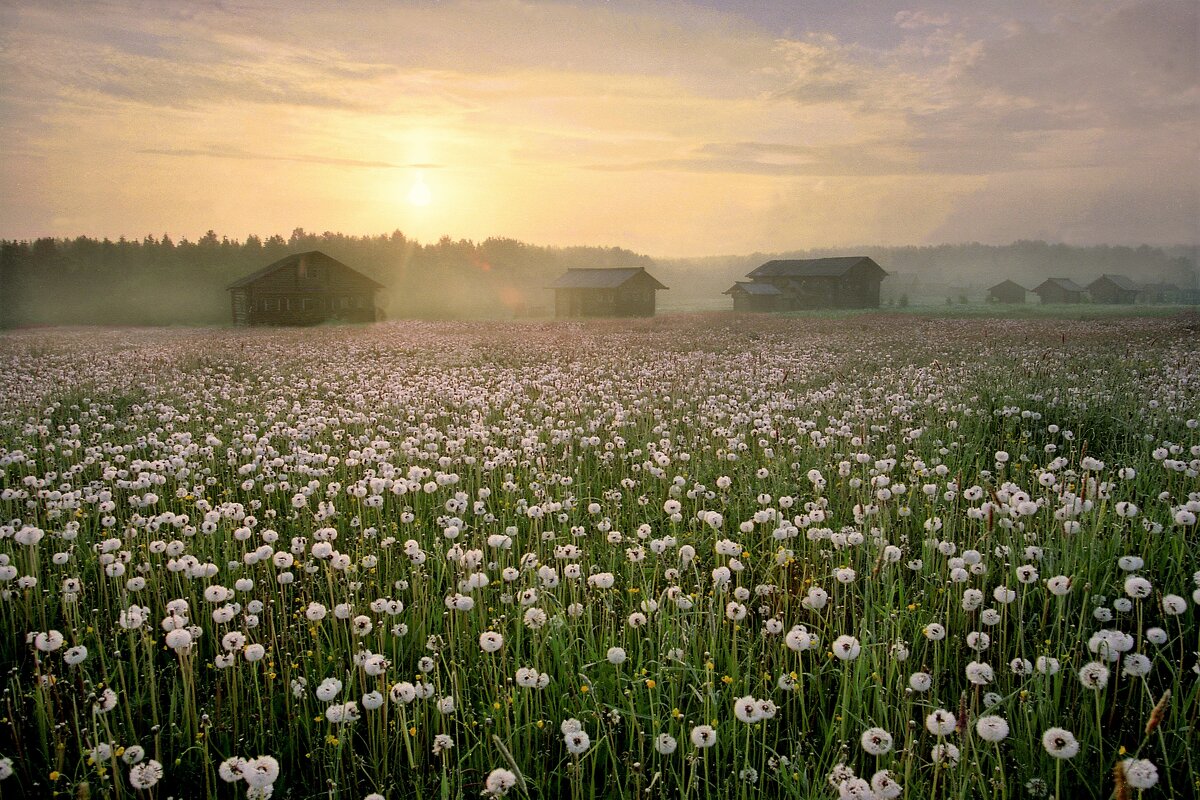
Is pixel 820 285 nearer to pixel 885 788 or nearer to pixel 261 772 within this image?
pixel 885 788

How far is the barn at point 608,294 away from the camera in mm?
58281

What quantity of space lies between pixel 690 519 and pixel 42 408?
10.6 meters

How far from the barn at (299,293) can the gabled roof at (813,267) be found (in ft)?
132

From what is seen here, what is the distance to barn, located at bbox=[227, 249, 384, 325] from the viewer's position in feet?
154

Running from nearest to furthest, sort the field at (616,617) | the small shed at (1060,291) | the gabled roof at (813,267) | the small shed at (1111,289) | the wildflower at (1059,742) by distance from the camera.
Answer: the wildflower at (1059,742) → the field at (616,617) → the gabled roof at (813,267) → the small shed at (1111,289) → the small shed at (1060,291)

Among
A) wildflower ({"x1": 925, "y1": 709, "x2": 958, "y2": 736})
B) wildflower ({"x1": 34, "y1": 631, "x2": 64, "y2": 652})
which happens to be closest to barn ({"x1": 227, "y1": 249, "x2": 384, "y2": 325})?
wildflower ({"x1": 34, "y1": 631, "x2": 64, "y2": 652})

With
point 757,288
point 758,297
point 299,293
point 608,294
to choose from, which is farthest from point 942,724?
point 757,288

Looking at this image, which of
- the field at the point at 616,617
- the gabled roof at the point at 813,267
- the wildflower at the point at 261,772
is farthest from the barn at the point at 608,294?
the wildflower at the point at 261,772

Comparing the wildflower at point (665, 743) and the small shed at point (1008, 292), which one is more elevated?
the small shed at point (1008, 292)

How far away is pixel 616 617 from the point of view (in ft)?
13.1

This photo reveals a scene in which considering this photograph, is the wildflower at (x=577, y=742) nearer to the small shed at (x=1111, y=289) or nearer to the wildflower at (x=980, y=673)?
the wildflower at (x=980, y=673)

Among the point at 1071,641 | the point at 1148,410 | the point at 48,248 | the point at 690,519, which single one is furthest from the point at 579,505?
the point at 48,248

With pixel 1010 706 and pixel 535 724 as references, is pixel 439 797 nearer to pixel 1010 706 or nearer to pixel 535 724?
pixel 535 724

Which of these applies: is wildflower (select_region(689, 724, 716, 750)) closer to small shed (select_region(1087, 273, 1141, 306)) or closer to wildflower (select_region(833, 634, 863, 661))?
wildflower (select_region(833, 634, 863, 661))
